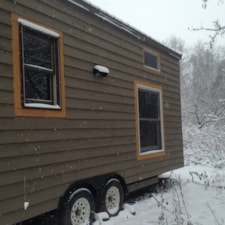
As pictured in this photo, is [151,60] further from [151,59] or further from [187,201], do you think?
[187,201]

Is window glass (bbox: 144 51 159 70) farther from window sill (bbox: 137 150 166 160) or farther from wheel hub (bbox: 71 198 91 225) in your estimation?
wheel hub (bbox: 71 198 91 225)

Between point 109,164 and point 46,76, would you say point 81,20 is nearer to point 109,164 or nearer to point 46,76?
point 46,76

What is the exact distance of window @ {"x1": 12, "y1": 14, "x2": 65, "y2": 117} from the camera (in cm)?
404

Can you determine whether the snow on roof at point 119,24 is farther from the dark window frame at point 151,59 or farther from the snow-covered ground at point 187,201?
the snow-covered ground at point 187,201

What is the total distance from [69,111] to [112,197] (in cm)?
191

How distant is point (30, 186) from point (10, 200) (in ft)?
1.13

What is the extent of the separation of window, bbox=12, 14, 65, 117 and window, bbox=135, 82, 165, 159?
8.20 ft

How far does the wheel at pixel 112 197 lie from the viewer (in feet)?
18.4

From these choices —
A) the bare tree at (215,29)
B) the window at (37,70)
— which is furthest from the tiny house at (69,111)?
the bare tree at (215,29)

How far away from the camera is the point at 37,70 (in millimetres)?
4422

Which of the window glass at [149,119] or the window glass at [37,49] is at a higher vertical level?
the window glass at [37,49]

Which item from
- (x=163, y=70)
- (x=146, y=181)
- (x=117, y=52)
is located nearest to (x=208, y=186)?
(x=146, y=181)

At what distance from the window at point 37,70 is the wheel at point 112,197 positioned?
5.59ft

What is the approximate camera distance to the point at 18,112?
4.00 meters
